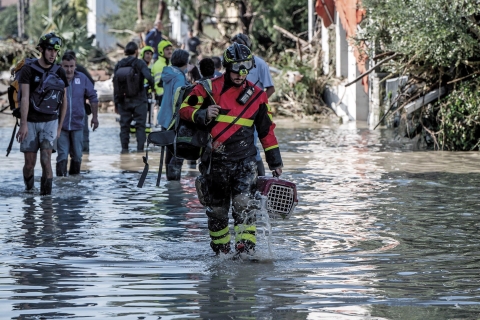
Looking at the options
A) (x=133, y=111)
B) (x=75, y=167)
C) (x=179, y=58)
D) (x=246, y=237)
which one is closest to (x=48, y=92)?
(x=179, y=58)

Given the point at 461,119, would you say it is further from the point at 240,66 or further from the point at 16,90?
A: the point at 240,66

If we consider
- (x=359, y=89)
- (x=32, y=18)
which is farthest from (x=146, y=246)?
(x=32, y=18)

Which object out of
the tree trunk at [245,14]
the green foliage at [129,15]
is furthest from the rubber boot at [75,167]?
the green foliage at [129,15]

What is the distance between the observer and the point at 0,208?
476 inches

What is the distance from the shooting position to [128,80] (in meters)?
18.5

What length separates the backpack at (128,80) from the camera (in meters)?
18.5

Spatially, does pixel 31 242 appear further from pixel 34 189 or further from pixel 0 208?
pixel 34 189

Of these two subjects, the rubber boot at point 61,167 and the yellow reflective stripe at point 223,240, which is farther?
the rubber boot at point 61,167

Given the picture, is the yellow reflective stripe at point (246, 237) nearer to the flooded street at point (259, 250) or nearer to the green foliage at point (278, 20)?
the flooded street at point (259, 250)

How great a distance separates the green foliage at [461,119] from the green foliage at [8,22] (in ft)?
261

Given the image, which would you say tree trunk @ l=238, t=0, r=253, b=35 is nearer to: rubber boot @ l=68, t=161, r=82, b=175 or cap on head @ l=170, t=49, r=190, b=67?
rubber boot @ l=68, t=161, r=82, b=175

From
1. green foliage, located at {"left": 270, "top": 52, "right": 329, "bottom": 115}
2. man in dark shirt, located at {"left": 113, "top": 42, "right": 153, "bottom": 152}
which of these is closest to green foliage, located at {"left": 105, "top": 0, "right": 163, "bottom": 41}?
green foliage, located at {"left": 270, "top": 52, "right": 329, "bottom": 115}

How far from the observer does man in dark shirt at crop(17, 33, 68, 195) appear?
40.4 feet

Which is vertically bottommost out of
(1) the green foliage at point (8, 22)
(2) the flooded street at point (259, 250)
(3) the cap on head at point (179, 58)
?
(2) the flooded street at point (259, 250)
